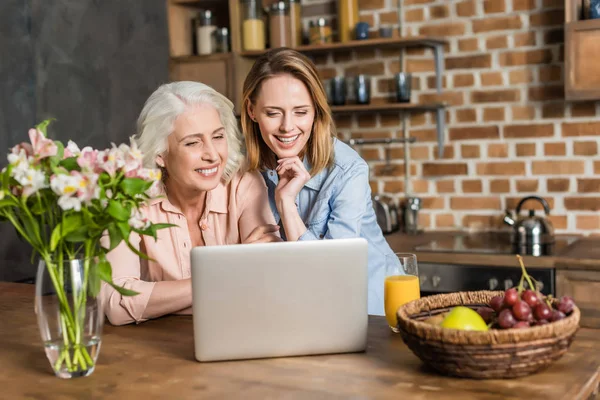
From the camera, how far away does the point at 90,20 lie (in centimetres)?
366

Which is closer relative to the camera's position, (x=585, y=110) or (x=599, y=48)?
(x=599, y=48)

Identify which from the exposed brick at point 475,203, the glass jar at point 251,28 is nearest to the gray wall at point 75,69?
the glass jar at point 251,28

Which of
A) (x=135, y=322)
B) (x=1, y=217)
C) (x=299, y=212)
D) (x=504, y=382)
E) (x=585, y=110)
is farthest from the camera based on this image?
(x=585, y=110)

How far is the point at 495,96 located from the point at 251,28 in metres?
1.21

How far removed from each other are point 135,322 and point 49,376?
408 mm

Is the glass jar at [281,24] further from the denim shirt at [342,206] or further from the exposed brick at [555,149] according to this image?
the denim shirt at [342,206]

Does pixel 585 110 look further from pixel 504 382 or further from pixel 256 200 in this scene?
pixel 504 382

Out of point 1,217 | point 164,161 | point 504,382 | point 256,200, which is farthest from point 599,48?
point 1,217

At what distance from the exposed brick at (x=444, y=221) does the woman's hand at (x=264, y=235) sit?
66.1 inches

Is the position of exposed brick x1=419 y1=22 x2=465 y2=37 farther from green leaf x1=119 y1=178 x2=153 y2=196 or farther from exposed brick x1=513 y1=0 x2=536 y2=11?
green leaf x1=119 y1=178 x2=153 y2=196

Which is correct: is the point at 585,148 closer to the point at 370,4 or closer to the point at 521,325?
the point at 370,4

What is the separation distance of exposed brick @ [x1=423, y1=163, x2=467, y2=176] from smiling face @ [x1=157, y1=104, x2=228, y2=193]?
5.80 feet

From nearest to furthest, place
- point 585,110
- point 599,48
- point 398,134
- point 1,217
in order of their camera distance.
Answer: point 1,217
point 599,48
point 585,110
point 398,134

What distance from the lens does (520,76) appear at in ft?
11.7
